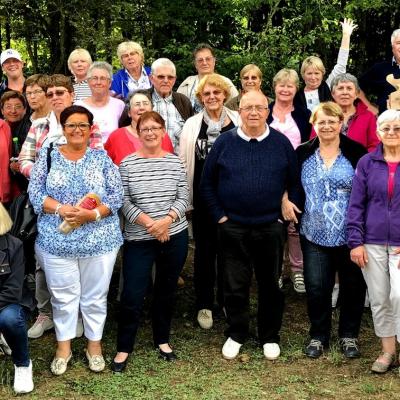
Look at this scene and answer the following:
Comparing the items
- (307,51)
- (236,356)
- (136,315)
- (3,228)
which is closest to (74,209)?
(3,228)

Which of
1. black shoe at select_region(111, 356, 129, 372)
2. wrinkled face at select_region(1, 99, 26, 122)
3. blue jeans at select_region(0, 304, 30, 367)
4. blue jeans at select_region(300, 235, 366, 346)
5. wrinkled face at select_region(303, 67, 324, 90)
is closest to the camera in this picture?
blue jeans at select_region(0, 304, 30, 367)

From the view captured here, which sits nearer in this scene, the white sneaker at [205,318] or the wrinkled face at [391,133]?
the wrinkled face at [391,133]

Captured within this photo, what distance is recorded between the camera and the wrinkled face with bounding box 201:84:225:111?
209 inches

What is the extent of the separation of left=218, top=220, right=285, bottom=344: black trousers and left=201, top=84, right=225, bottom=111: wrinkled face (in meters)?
1.06

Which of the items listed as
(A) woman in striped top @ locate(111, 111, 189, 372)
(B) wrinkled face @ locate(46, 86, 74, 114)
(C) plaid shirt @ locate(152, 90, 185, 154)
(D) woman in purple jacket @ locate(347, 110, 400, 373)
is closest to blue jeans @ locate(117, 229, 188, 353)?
(A) woman in striped top @ locate(111, 111, 189, 372)

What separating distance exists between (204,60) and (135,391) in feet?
11.9

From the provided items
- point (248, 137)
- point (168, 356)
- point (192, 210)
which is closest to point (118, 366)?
point (168, 356)

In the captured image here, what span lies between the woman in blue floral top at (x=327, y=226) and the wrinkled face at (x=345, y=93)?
2.46ft

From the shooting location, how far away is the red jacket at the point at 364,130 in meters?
5.57

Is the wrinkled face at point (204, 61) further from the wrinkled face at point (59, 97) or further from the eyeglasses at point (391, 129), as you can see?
the eyeglasses at point (391, 129)

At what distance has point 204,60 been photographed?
6.65 m

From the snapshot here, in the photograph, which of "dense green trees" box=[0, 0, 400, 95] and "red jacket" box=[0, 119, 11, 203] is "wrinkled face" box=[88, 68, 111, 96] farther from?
"dense green trees" box=[0, 0, 400, 95]

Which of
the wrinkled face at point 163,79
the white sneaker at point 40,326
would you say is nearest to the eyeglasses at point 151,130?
the wrinkled face at point 163,79

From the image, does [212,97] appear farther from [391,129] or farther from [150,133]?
[391,129]
